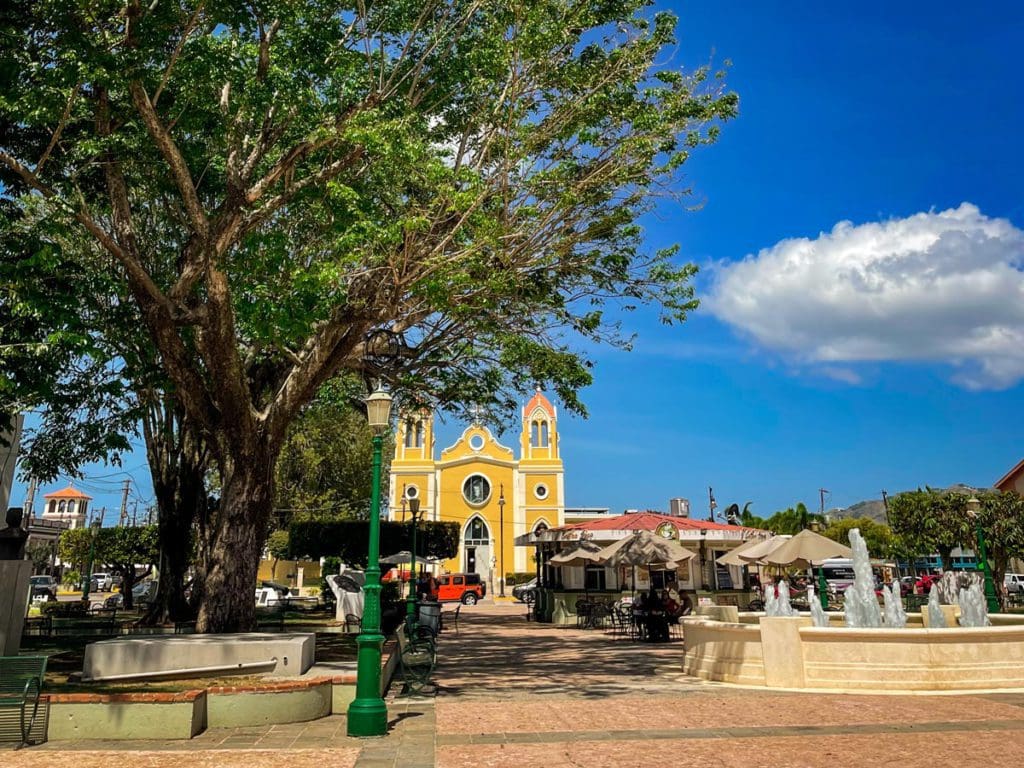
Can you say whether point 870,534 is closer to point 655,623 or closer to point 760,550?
point 760,550

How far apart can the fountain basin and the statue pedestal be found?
11407mm

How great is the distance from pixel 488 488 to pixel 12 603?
44.0m

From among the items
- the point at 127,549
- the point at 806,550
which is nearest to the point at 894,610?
the point at 806,550

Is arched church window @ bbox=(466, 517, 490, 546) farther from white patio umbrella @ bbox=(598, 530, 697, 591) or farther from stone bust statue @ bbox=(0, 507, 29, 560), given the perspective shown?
stone bust statue @ bbox=(0, 507, 29, 560)

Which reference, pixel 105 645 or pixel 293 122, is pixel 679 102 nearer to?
pixel 293 122

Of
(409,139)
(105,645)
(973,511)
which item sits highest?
(409,139)

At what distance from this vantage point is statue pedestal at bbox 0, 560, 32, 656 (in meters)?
11.0

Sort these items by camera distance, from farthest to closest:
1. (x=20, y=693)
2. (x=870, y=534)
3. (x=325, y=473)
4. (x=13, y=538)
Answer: (x=870, y=534) < (x=325, y=473) < (x=13, y=538) < (x=20, y=693)

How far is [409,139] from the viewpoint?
1148cm

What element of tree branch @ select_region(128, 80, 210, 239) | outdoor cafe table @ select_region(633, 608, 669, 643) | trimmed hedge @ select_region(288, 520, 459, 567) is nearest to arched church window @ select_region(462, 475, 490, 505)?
trimmed hedge @ select_region(288, 520, 459, 567)

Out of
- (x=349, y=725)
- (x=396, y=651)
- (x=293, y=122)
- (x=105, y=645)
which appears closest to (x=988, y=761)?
(x=349, y=725)

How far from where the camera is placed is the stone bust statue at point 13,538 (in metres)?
12.7

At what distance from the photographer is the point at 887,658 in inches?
407

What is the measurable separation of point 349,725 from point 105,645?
4265 mm
